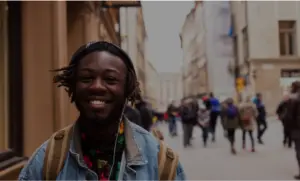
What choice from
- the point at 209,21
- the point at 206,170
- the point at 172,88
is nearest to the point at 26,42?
the point at 206,170

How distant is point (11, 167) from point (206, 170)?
16.2 ft

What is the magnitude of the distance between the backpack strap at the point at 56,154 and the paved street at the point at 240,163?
6927 mm

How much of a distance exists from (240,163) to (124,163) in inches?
354

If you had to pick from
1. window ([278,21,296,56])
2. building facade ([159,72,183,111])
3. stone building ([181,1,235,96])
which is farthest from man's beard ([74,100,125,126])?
building facade ([159,72,183,111])

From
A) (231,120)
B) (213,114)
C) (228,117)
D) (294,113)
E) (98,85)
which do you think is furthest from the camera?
(213,114)

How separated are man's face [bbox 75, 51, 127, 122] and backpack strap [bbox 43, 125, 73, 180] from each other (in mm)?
113

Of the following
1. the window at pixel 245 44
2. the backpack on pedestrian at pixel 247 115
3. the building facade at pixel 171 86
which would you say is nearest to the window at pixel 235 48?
the window at pixel 245 44

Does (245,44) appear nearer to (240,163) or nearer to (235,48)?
(235,48)

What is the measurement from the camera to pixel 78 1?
9711 millimetres

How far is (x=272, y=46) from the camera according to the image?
105ft

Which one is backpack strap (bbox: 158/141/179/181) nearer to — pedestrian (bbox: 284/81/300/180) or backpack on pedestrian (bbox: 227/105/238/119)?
pedestrian (bbox: 284/81/300/180)

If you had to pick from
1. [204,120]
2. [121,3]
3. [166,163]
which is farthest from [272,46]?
[166,163]

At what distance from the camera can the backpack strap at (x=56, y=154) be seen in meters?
1.61

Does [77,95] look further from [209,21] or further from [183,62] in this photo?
[183,62]
